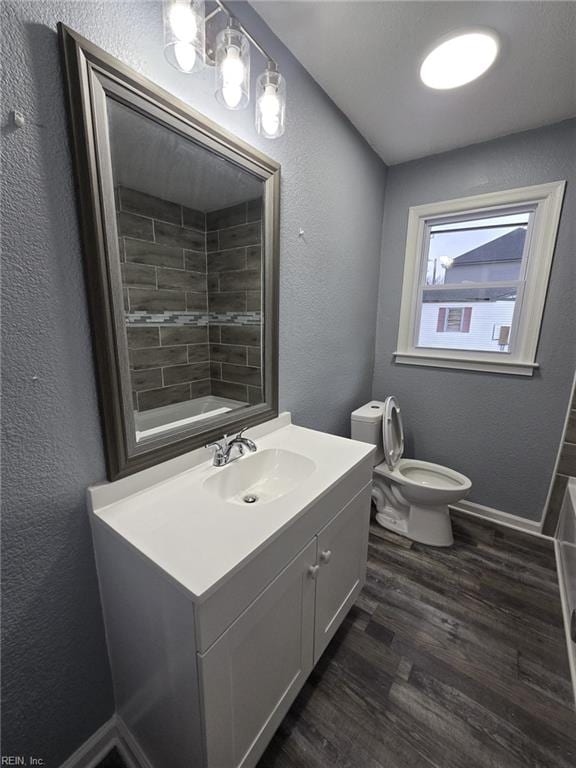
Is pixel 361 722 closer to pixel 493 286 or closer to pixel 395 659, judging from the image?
pixel 395 659

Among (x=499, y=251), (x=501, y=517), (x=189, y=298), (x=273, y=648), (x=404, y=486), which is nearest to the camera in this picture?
(x=273, y=648)

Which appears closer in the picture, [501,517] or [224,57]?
[224,57]

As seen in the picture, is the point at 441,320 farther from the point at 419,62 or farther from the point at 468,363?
the point at 419,62

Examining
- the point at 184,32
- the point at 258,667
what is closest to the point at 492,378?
the point at 258,667

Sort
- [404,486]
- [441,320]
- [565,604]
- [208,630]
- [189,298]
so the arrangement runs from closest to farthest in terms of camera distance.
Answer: [208,630], [189,298], [565,604], [404,486], [441,320]

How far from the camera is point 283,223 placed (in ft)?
4.49

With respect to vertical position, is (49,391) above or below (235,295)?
below

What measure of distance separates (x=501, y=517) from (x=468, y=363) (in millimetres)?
1067

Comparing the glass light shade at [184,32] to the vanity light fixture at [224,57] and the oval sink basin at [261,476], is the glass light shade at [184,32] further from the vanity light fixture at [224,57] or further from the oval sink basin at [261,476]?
the oval sink basin at [261,476]

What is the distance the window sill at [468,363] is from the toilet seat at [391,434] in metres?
0.45

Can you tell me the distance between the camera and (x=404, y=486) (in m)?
1.85

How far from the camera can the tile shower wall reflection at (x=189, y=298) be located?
0.91 m

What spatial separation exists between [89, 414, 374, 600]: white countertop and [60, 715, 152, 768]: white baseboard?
2.42 ft

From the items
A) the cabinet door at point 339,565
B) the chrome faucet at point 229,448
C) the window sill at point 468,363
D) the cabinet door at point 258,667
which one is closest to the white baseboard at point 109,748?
the cabinet door at point 258,667
